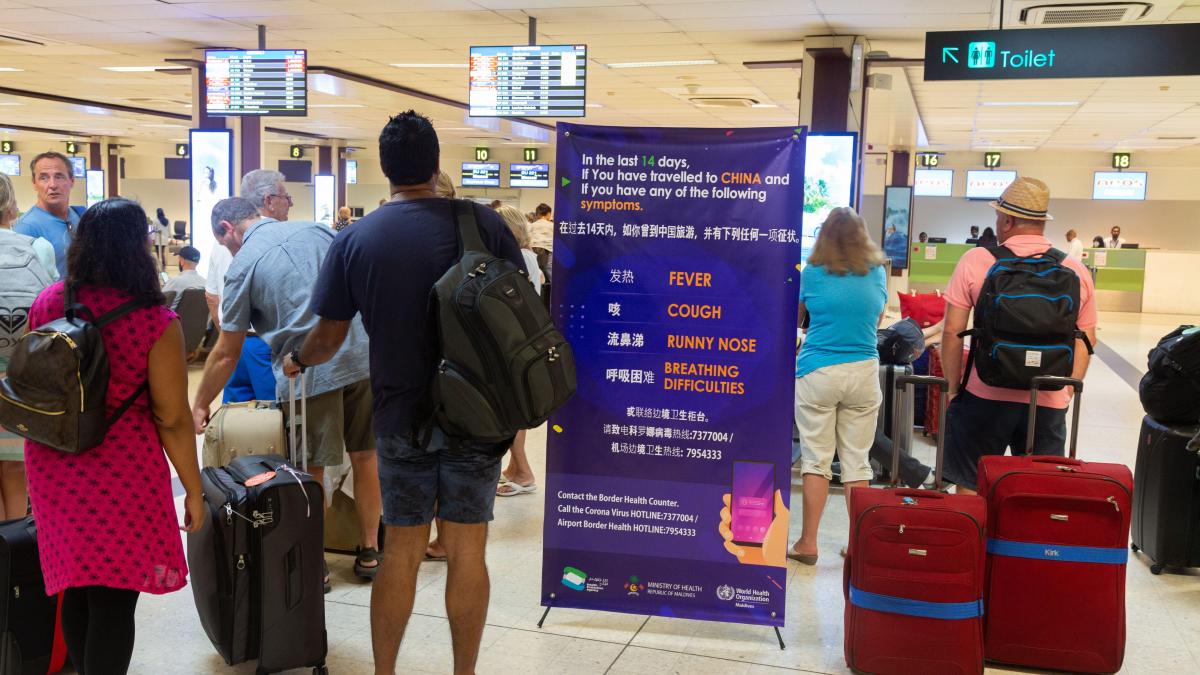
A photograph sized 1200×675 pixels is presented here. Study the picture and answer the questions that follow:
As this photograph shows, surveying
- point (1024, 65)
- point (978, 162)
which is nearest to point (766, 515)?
point (1024, 65)

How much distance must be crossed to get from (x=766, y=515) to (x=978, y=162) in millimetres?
21967

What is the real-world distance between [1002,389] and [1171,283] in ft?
57.1

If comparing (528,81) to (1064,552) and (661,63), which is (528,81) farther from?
(1064,552)

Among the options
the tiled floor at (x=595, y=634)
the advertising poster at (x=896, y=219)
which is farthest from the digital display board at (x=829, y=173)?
the advertising poster at (x=896, y=219)

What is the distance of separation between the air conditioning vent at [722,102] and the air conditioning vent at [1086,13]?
5.81 meters

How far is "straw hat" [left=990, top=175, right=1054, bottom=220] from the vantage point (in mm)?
3512

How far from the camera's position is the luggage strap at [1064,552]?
3041mm

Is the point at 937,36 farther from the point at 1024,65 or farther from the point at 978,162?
the point at 978,162

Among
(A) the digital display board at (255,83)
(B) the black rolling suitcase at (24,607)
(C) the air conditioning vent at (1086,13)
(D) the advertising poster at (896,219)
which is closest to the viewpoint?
(B) the black rolling suitcase at (24,607)

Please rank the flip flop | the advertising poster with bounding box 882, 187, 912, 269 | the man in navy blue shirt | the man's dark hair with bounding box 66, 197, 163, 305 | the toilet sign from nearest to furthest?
1. the man's dark hair with bounding box 66, 197, 163, 305
2. the man in navy blue shirt
3. the flip flop
4. the toilet sign
5. the advertising poster with bounding box 882, 187, 912, 269

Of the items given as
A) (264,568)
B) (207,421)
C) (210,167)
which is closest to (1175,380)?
(264,568)

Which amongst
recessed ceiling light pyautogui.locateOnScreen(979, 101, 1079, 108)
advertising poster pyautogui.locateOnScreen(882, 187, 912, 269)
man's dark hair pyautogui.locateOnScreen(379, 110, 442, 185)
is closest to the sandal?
man's dark hair pyautogui.locateOnScreen(379, 110, 442, 185)

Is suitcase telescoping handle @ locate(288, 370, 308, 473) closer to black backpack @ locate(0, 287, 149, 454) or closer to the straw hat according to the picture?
black backpack @ locate(0, 287, 149, 454)

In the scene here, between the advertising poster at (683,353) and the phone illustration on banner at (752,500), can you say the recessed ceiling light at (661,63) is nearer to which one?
the advertising poster at (683,353)
